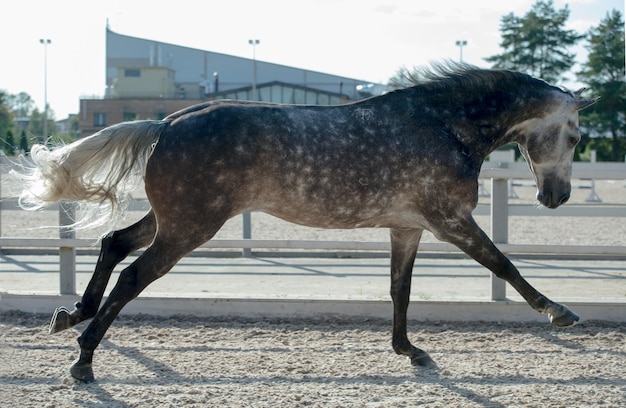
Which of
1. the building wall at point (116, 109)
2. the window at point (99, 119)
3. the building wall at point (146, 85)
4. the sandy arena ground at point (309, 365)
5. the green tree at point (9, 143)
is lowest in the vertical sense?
the sandy arena ground at point (309, 365)

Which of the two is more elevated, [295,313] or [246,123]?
[246,123]

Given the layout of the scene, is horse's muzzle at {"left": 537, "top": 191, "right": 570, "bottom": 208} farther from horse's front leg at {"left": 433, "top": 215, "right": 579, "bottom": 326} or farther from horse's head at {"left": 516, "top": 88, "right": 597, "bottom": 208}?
horse's front leg at {"left": 433, "top": 215, "right": 579, "bottom": 326}

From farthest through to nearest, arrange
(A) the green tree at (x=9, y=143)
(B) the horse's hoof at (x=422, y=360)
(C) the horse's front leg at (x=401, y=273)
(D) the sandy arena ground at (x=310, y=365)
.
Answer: (A) the green tree at (x=9, y=143), (C) the horse's front leg at (x=401, y=273), (B) the horse's hoof at (x=422, y=360), (D) the sandy arena ground at (x=310, y=365)

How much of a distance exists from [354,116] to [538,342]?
7.76 ft

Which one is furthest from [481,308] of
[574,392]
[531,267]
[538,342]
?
[531,267]

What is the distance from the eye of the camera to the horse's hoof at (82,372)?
5.01 meters

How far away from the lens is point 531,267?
11.3m

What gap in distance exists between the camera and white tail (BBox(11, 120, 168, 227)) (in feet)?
17.5

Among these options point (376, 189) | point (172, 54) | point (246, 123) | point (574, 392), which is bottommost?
point (574, 392)

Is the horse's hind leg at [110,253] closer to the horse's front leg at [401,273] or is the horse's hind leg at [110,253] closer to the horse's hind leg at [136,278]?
the horse's hind leg at [136,278]

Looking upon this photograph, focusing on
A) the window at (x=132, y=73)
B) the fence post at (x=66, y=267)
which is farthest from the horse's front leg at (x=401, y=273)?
the window at (x=132, y=73)

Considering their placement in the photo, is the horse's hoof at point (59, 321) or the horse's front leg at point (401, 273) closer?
the horse's hoof at point (59, 321)

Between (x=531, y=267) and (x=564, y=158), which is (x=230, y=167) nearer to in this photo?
(x=564, y=158)

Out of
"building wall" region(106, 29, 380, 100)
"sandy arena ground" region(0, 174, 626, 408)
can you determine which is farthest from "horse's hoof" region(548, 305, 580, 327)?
"building wall" region(106, 29, 380, 100)
